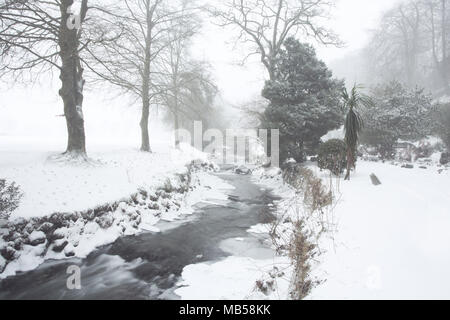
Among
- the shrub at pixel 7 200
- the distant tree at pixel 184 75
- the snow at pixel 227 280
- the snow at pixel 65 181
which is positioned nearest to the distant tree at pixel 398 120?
the distant tree at pixel 184 75

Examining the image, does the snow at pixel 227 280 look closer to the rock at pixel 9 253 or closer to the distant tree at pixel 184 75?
the rock at pixel 9 253

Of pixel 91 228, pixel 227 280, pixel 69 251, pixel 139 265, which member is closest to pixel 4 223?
pixel 69 251

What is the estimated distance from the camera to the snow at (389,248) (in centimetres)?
321

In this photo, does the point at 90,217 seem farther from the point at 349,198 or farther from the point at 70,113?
the point at 349,198

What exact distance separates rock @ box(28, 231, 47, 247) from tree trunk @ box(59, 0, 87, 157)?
15.1 ft

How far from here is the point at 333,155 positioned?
1116 centimetres

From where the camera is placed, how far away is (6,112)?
Result: 41.1 m

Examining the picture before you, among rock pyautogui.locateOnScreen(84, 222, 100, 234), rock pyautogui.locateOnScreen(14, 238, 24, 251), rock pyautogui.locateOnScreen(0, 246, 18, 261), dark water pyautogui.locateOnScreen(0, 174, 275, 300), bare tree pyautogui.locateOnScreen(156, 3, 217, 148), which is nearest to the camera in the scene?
dark water pyautogui.locateOnScreen(0, 174, 275, 300)

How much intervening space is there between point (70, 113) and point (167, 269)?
291 inches

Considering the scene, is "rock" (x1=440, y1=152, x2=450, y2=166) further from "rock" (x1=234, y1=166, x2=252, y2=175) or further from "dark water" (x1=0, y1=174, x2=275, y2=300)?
"rock" (x1=234, y1=166, x2=252, y2=175)

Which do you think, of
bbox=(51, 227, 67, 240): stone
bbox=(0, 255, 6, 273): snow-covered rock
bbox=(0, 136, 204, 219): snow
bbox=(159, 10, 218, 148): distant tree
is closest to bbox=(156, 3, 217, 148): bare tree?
bbox=(159, 10, 218, 148): distant tree

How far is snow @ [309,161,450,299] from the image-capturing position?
321 centimetres
